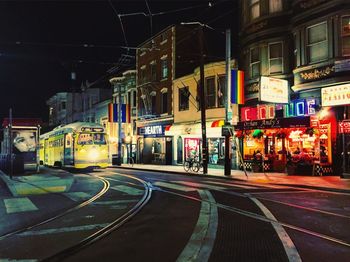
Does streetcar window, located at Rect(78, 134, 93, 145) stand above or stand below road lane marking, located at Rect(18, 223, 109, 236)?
above

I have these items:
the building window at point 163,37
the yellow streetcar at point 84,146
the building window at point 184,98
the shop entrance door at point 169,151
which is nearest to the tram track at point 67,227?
the yellow streetcar at point 84,146

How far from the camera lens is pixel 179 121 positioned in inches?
1314

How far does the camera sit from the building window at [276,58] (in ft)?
79.5

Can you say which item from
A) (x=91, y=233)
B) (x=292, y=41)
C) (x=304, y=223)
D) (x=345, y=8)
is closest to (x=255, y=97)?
(x=292, y=41)

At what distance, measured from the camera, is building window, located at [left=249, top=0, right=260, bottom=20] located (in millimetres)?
25161

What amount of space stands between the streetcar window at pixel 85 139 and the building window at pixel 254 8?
504 inches

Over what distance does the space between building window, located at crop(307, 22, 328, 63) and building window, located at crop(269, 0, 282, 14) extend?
2.91 m

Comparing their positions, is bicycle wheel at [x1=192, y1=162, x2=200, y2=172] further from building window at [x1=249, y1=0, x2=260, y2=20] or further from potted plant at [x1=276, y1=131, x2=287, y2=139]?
building window at [x1=249, y1=0, x2=260, y2=20]

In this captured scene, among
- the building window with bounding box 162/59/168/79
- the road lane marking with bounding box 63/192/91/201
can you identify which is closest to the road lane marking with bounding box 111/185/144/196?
the road lane marking with bounding box 63/192/91/201

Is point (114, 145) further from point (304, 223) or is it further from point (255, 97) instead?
point (304, 223)

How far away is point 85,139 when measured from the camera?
26094mm

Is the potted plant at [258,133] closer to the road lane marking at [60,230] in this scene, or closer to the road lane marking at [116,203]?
the road lane marking at [116,203]

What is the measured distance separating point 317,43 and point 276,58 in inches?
127

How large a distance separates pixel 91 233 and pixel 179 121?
25.3 meters
